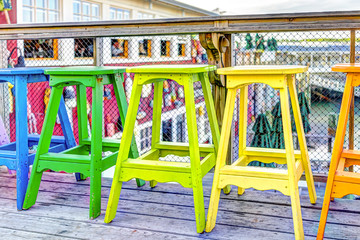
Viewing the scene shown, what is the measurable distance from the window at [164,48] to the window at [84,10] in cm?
174

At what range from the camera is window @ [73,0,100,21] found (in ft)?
30.6

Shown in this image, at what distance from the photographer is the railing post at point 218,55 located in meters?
2.32

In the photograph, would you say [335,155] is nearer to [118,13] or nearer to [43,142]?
[43,142]

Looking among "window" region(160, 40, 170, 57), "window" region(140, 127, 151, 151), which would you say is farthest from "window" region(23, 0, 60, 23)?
"window" region(140, 127, 151, 151)

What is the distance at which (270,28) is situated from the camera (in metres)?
2.24

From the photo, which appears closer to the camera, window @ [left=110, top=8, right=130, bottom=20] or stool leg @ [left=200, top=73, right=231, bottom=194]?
stool leg @ [left=200, top=73, right=231, bottom=194]

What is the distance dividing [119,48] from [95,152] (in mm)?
7339

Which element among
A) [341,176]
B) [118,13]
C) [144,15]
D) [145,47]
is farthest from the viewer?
[144,15]

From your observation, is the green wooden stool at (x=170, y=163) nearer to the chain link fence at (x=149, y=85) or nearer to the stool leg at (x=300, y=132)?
the stool leg at (x=300, y=132)

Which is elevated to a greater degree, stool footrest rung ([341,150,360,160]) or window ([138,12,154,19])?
window ([138,12,154,19])

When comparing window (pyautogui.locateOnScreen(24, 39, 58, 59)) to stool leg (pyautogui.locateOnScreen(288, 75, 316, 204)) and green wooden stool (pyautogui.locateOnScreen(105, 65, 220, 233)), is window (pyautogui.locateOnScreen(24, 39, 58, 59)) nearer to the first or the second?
green wooden stool (pyautogui.locateOnScreen(105, 65, 220, 233))

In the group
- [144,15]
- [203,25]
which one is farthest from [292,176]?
[144,15]

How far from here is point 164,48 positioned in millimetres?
10414

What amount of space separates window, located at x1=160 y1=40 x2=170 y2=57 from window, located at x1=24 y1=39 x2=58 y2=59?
10.6 ft
